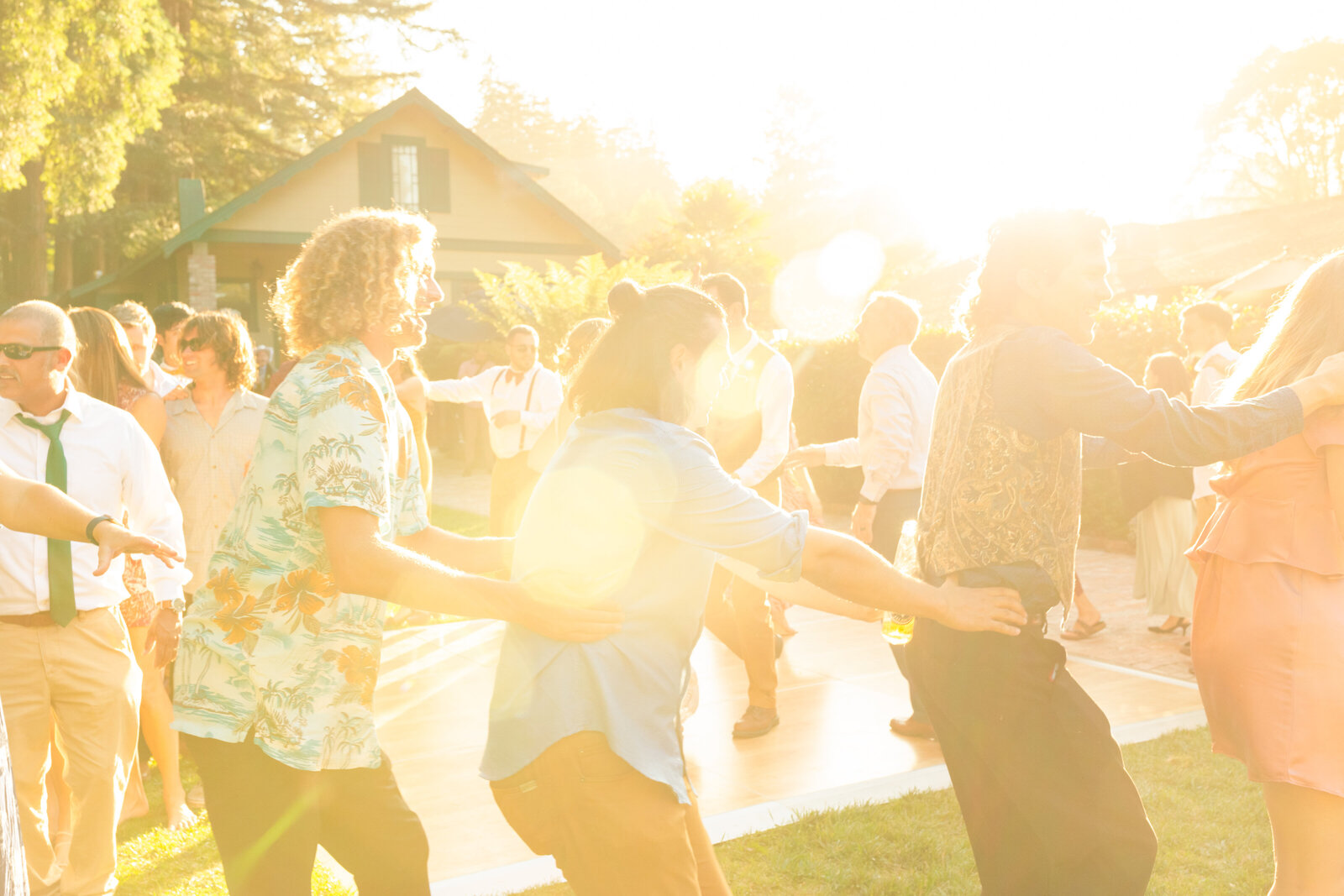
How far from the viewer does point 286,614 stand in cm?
A: 263

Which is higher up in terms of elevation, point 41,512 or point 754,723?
point 41,512

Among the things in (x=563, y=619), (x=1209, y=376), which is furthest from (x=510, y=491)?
(x=563, y=619)

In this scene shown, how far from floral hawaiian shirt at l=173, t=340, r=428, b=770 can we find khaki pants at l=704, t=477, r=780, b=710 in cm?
351

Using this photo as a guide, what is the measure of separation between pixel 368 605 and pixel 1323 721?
89.2 inches

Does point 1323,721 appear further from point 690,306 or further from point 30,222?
point 30,222

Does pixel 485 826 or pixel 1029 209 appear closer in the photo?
pixel 1029 209

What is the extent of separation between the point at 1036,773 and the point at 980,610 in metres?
0.54

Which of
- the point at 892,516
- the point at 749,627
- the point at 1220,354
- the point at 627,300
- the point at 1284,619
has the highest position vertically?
the point at 627,300

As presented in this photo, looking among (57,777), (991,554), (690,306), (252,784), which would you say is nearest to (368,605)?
(252,784)

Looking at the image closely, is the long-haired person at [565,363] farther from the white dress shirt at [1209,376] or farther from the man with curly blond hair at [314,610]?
the white dress shirt at [1209,376]

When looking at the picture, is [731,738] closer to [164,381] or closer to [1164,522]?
[164,381]

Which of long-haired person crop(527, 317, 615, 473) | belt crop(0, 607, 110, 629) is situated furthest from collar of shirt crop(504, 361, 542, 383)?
belt crop(0, 607, 110, 629)

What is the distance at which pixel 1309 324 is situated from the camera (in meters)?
2.99

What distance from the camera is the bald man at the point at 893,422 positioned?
20.1 ft
